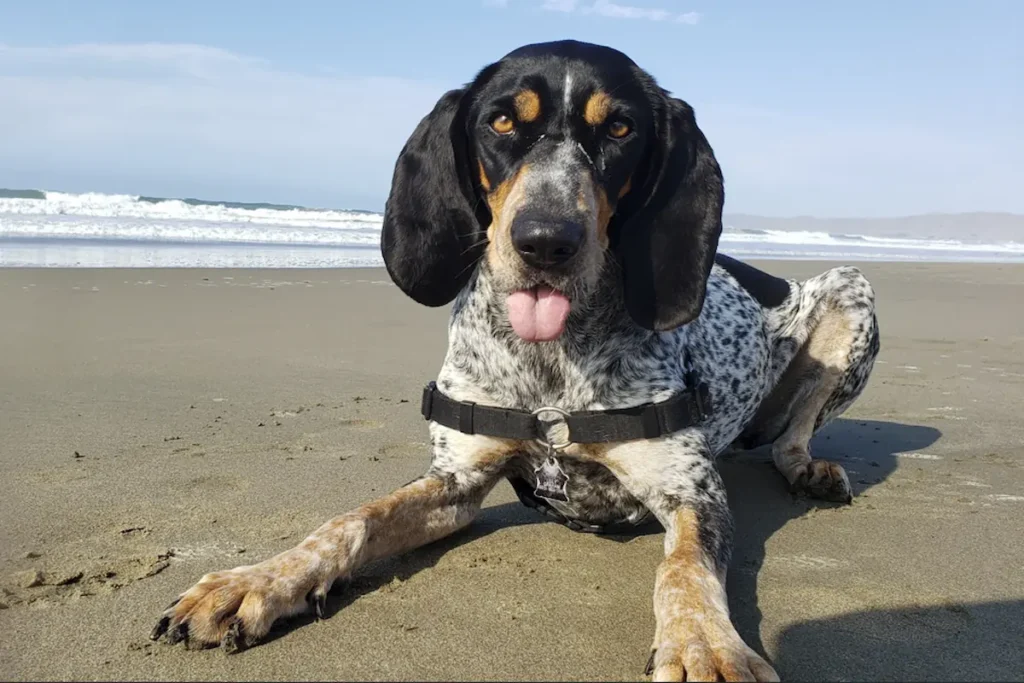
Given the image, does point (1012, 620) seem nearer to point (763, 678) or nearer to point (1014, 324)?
point (763, 678)

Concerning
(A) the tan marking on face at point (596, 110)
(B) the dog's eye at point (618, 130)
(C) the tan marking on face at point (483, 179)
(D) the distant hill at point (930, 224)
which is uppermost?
(A) the tan marking on face at point (596, 110)

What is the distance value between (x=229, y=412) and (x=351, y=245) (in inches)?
614

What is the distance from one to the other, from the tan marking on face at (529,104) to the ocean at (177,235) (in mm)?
9750

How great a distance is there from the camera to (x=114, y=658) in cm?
209

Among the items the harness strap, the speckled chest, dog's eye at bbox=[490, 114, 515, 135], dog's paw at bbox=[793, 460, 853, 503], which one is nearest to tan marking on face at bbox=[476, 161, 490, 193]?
dog's eye at bbox=[490, 114, 515, 135]

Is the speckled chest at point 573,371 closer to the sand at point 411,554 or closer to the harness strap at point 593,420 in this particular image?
the harness strap at point 593,420

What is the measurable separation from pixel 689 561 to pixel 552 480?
61 cm

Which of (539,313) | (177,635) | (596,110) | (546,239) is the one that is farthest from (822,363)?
(177,635)

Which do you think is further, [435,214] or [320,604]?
[435,214]

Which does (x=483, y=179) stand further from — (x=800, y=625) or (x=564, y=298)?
(x=800, y=625)

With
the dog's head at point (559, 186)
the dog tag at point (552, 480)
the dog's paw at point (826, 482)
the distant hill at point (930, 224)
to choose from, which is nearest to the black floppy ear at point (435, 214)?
the dog's head at point (559, 186)

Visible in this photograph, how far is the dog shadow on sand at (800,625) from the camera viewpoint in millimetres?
2193

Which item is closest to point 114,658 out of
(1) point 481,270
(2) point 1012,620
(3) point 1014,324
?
(1) point 481,270

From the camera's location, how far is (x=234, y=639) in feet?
7.11
